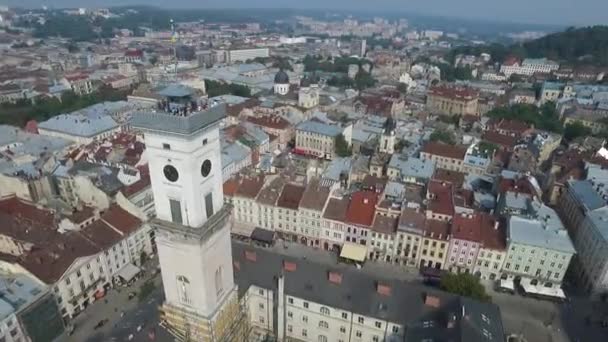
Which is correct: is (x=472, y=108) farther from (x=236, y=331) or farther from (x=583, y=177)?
(x=236, y=331)

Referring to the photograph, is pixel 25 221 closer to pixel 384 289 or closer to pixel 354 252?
pixel 354 252

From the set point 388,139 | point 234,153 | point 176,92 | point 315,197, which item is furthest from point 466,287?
point 234,153

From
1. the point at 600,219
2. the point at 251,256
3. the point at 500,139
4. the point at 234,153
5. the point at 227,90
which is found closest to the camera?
the point at 251,256

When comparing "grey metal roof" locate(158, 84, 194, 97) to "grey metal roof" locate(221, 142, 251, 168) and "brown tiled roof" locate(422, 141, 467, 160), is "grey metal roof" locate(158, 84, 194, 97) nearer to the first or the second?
"grey metal roof" locate(221, 142, 251, 168)

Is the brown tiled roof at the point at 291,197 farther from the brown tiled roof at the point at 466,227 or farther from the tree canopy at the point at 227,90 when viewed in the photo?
the tree canopy at the point at 227,90

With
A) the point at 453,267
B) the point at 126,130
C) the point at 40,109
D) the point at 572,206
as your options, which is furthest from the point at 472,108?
the point at 40,109

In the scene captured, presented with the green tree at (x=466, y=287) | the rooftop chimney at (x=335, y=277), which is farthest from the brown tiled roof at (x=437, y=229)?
the rooftop chimney at (x=335, y=277)
